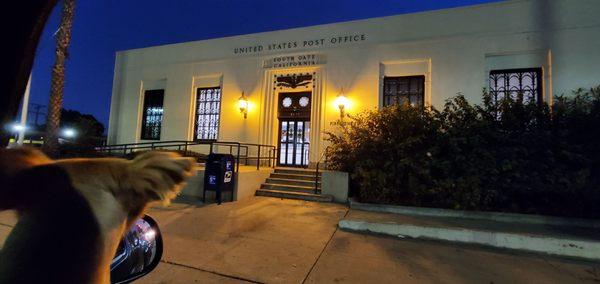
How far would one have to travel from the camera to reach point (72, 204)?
1.98 ft

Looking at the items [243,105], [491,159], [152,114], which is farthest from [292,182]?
[152,114]

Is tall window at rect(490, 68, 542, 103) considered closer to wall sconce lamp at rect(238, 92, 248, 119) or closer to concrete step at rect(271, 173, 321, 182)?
concrete step at rect(271, 173, 321, 182)

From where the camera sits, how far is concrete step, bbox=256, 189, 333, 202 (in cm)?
927

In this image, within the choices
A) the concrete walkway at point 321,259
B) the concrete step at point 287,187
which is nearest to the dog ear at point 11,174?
the concrete walkway at point 321,259

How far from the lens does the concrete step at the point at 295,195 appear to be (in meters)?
9.27

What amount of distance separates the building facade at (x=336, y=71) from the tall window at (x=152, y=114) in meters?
0.05

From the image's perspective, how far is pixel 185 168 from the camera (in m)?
0.63

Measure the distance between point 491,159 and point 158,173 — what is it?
27.6ft

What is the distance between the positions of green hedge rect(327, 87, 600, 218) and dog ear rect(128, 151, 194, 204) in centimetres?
792

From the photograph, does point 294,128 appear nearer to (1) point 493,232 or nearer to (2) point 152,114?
(2) point 152,114

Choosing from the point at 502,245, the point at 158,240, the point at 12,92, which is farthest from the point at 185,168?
the point at 502,245

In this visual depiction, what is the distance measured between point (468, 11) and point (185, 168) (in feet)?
43.0

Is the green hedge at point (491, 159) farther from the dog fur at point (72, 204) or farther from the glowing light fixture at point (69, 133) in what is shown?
the glowing light fixture at point (69, 133)

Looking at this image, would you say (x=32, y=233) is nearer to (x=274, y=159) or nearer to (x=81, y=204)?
(x=81, y=204)
